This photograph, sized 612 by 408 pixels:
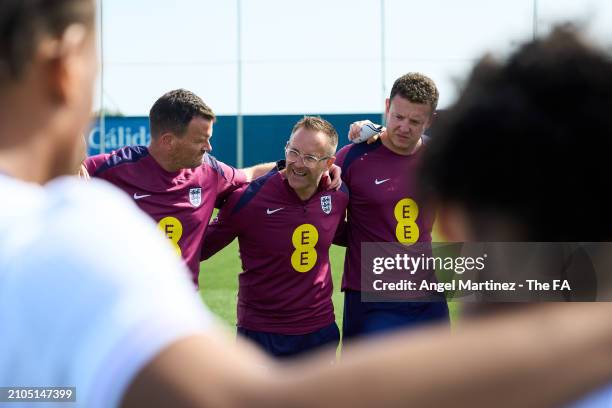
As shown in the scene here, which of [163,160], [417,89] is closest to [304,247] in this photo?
[163,160]

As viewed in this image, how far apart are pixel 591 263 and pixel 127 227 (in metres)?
0.51

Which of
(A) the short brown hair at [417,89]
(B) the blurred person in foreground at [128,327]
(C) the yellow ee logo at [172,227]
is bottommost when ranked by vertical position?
(C) the yellow ee logo at [172,227]

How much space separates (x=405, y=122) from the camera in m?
4.93

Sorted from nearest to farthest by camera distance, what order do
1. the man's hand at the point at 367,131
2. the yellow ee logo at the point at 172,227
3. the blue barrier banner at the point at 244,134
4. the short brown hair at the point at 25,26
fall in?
the short brown hair at the point at 25,26 < the yellow ee logo at the point at 172,227 < the man's hand at the point at 367,131 < the blue barrier banner at the point at 244,134

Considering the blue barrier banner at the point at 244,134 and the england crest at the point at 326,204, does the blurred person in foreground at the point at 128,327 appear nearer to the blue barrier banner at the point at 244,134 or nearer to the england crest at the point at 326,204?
the england crest at the point at 326,204

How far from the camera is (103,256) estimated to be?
21.6 inches

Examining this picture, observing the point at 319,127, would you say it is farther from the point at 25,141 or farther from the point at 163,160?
the point at 25,141

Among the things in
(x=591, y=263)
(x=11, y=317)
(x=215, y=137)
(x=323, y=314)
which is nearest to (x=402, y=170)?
(x=323, y=314)

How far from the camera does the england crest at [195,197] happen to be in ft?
15.3

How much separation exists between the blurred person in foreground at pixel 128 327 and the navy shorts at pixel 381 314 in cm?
401

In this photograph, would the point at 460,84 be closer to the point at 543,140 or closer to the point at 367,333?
the point at 543,140

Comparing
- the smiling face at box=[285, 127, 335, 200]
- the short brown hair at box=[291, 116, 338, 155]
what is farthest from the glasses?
the short brown hair at box=[291, 116, 338, 155]

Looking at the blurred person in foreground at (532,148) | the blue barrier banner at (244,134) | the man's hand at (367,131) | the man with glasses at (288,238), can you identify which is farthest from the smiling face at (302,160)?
the blue barrier banner at (244,134)

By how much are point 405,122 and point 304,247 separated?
117 centimetres
